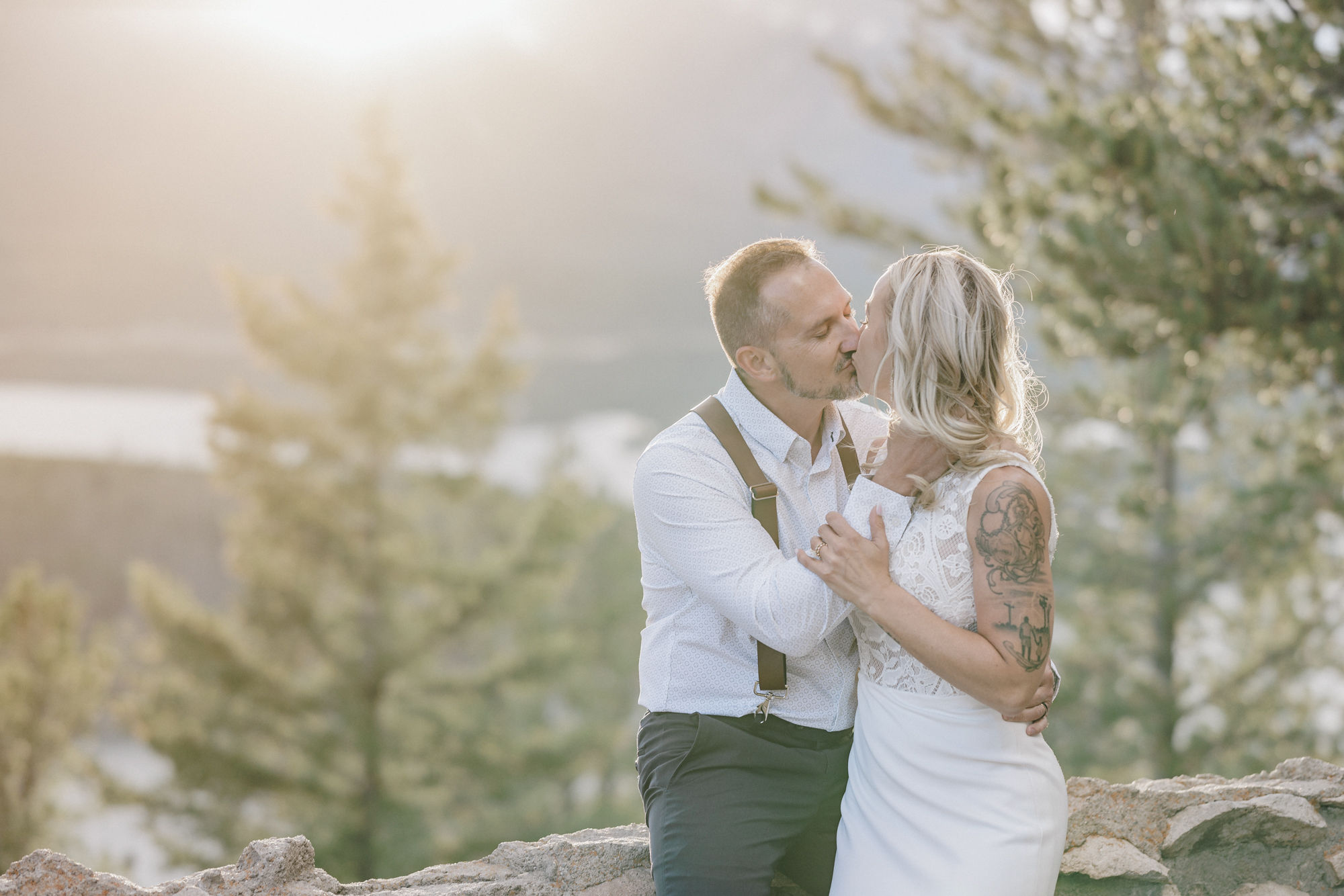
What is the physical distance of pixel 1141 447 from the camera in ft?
41.2

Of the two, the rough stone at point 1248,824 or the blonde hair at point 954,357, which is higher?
the blonde hair at point 954,357

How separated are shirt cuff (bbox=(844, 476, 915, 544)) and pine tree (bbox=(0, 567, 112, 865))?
1435 centimetres

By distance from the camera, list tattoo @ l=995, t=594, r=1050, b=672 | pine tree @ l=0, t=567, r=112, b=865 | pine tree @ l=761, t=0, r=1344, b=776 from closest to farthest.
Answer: tattoo @ l=995, t=594, r=1050, b=672 → pine tree @ l=761, t=0, r=1344, b=776 → pine tree @ l=0, t=567, r=112, b=865

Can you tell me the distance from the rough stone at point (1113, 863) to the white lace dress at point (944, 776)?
17.6 inches

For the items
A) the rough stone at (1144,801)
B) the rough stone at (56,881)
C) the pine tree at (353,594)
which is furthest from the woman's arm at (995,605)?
the pine tree at (353,594)

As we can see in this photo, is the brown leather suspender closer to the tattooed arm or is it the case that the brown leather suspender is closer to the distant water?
the tattooed arm

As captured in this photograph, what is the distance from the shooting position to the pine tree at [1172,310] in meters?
6.05

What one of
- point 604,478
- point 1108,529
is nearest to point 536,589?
point 1108,529

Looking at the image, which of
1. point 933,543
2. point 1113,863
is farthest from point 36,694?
point 933,543

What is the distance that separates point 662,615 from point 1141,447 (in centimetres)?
1146

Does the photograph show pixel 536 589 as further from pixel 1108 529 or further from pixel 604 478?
pixel 604 478

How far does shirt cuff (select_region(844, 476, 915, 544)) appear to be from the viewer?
2.18 m

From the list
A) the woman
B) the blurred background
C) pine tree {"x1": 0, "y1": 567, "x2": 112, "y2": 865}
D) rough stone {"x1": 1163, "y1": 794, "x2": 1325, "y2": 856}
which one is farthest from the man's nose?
pine tree {"x1": 0, "y1": 567, "x2": 112, "y2": 865}

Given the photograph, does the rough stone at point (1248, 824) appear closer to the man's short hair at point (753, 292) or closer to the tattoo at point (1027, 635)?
the tattoo at point (1027, 635)
